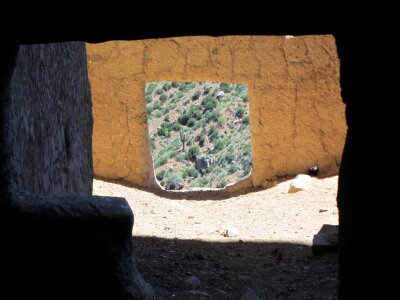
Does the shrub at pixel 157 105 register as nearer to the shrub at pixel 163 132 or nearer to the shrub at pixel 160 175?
the shrub at pixel 163 132

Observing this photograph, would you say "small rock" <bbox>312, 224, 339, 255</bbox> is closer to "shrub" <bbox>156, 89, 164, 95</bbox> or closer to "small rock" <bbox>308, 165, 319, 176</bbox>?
"small rock" <bbox>308, 165, 319, 176</bbox>

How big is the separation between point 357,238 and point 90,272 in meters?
1.45

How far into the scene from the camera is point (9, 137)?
118 inches

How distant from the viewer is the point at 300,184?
26.7 ft

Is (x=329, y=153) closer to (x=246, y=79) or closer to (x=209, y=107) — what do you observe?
(x=246, y=79)

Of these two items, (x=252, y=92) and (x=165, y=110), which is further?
(x=165, y=110)

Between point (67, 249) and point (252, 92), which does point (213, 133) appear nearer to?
point (252, 92)

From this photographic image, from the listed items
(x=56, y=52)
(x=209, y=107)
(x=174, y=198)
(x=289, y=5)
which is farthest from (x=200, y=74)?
(x=209, y=107)

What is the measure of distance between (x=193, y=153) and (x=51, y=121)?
66.5ft

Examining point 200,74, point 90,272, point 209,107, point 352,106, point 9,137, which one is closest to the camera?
point 352,106

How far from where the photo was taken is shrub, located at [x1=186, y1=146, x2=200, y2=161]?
24.8 m

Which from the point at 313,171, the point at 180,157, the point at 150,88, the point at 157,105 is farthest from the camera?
the point at 150,88

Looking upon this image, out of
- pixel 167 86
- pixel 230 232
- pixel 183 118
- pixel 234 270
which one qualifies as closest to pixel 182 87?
pixel 167 86

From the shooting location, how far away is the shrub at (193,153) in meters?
24.8
